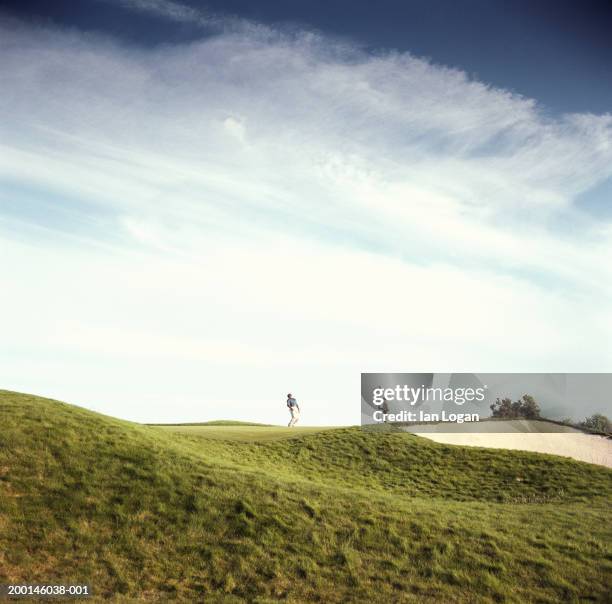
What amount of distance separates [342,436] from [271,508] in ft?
44.6

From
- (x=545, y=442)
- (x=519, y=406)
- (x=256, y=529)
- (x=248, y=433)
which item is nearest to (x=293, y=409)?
(x=248, y=433)

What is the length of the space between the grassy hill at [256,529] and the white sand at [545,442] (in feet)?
18.8

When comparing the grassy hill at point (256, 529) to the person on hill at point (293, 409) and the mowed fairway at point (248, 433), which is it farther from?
the person on hill at point (293, 409)

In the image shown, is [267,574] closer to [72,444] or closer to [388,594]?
[388,594]

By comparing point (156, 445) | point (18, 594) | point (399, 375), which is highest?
point (399, 375)

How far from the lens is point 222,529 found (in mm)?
15492

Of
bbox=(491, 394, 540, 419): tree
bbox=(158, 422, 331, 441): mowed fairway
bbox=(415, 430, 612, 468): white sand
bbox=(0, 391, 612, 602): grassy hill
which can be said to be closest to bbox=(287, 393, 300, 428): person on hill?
bbox=(158, 422, 331, 441): mowed fairway

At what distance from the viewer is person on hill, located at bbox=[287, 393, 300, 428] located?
36.8 metres

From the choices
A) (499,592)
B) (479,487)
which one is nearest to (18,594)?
(499,592)

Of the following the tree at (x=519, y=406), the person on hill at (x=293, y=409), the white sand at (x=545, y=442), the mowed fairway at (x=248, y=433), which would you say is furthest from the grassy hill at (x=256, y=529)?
the tree at (x=519, y=406)

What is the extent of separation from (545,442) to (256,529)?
70.5 ft

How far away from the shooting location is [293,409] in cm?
3700

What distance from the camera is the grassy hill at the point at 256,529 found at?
43.8 feet

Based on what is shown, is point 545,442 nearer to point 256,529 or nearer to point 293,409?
point 293,409
